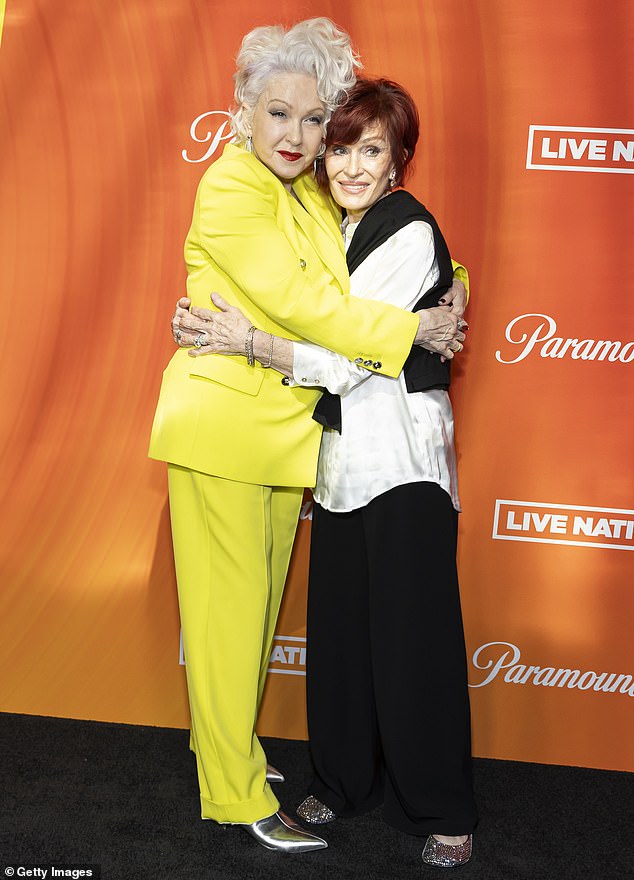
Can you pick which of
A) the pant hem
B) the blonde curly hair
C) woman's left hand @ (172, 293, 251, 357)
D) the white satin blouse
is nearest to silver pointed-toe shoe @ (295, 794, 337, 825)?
the pant hem

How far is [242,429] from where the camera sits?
2498mm

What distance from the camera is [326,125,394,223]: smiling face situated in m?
2.47

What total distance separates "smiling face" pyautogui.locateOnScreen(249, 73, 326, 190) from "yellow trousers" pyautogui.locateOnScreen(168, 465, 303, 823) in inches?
32.7

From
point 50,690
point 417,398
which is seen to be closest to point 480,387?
point 417,398

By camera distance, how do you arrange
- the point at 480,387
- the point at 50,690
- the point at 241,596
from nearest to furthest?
the point at 241,596, the point at 480,387, the point at 50,690

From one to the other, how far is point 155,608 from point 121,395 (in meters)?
0.73

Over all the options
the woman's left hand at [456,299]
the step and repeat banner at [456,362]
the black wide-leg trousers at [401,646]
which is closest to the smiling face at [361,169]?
the woman's left hand at [456,299]

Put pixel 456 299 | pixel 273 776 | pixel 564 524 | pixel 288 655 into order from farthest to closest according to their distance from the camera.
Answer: pixel 288 655 → pixel 564 524 → pixel 273 776 → pixel 456 299

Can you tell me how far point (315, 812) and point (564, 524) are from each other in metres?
1.17

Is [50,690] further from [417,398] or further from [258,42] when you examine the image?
[258,42]

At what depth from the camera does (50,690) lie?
133 inches

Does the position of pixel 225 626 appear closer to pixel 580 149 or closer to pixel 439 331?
pixel 439 331

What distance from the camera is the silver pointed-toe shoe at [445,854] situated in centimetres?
254

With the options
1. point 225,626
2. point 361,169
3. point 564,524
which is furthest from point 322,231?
point 564,524
